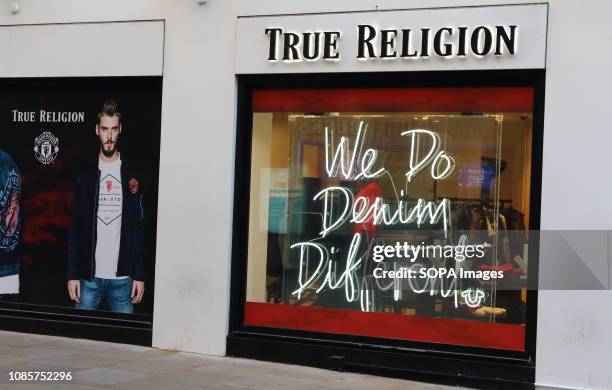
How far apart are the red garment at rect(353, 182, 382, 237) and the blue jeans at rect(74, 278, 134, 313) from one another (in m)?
3.07

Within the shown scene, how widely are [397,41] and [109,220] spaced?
4.30 metres

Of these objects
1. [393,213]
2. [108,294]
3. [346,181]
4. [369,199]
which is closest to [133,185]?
[108,294]

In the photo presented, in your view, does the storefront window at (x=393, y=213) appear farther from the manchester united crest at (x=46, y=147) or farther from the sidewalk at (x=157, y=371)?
the manchester united crest at (x=46, y=147)

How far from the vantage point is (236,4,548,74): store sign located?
28.7 ft

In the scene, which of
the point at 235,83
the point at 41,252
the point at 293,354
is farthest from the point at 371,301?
the point at 41,252

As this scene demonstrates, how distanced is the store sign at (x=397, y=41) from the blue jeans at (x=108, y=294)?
3153mm

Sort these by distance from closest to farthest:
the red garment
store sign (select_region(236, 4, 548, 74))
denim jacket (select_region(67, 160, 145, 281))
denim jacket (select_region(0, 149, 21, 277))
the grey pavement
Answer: the grey pavement < store sign (select_region(236, 4, 548, 74)) < the red garment < denim jacket (select_region(67, 160, 145, 281)) < denim jacket (select_region(0, 149, 21, 277))

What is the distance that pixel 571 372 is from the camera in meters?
8.47

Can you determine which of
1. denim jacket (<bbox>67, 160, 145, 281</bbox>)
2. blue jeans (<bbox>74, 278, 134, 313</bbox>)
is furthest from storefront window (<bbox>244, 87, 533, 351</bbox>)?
blue jeans (<bbox>74, 278, 134, 313</bbox>)

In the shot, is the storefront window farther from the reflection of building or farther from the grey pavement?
the grey pavement

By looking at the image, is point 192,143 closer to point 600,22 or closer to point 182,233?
point 182,233

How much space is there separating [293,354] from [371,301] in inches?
42.6

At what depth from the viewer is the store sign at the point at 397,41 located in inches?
344

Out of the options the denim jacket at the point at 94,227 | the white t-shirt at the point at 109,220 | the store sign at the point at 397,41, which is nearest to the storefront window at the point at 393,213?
the store sign at the point at 397,41
